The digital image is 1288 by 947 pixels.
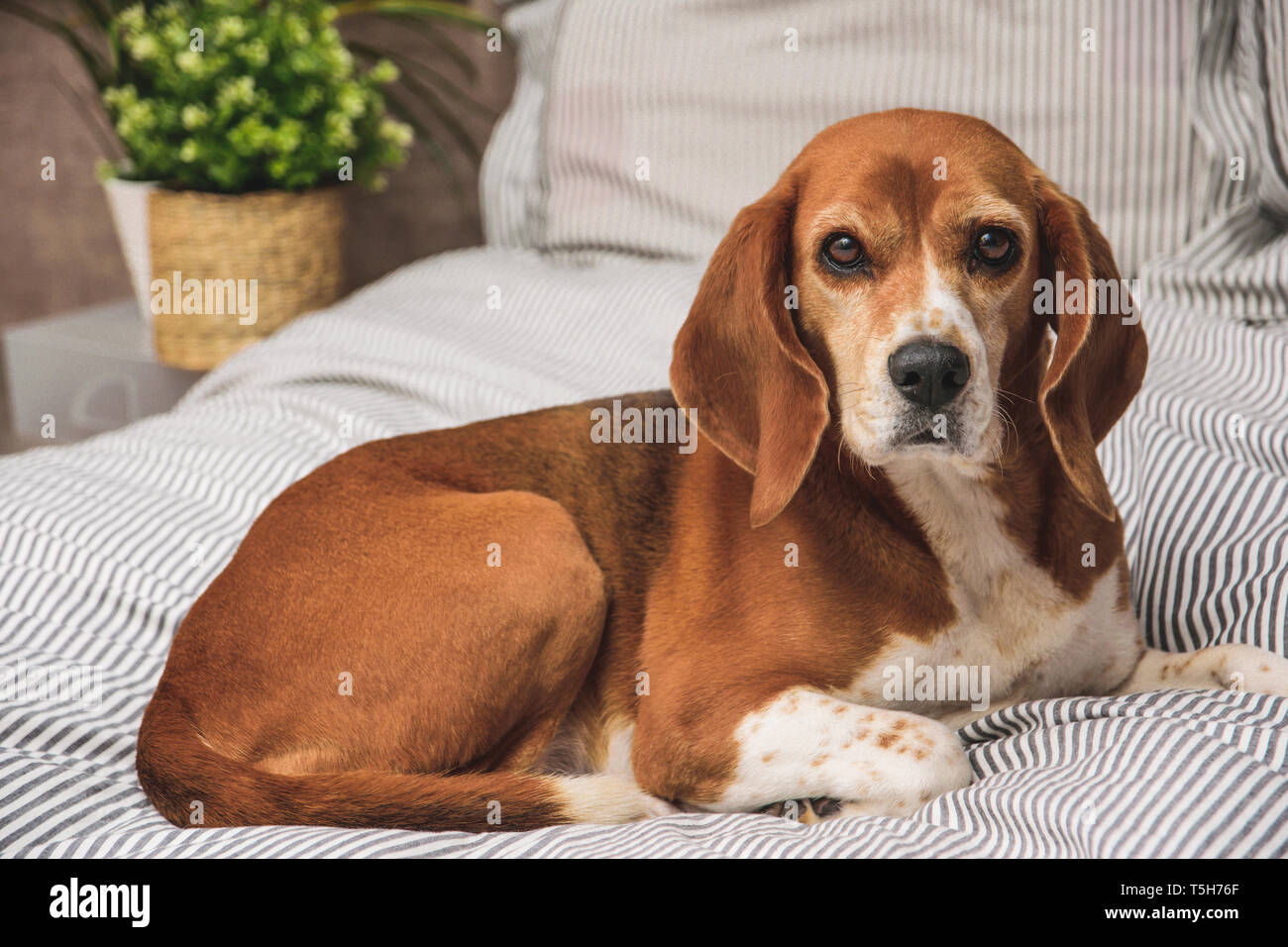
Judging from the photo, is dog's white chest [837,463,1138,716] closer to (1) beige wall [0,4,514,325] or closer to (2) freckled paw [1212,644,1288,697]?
(2) freckled paw [1212,644,1288,697]

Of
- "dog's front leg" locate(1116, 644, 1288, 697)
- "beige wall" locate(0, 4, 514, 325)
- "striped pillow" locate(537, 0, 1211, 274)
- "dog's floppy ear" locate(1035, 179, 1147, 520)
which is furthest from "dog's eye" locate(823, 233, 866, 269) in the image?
"beige wall" locate(0, 4, 514, 325)

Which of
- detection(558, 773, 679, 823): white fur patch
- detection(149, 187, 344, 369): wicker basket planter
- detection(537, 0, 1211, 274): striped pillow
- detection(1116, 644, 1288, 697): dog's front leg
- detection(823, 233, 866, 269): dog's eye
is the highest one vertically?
detection(537, 0, 1211, 274): striped pillow

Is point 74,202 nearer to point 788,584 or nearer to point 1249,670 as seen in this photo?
point 788,584

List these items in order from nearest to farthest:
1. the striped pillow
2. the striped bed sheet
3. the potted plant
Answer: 1. the striped bed sheet
2. the striped pillow
3. the potted plant

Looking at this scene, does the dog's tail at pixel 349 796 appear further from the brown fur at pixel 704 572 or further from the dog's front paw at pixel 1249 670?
the dog's front paw at pixel 1249 670

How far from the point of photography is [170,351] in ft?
11.6

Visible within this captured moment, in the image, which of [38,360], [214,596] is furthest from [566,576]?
[38,360]

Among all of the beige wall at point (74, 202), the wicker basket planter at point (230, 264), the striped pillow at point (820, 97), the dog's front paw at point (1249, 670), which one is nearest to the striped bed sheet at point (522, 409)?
the dog's front paw at point (1249, 670)

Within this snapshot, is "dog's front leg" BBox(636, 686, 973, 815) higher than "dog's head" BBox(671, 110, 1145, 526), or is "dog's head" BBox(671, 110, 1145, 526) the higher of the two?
"dog's head" BBox(671, 110, 1145, 526)

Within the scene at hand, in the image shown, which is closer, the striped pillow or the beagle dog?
the beagle dog

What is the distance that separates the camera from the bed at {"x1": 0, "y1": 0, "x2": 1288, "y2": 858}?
129 centimetres

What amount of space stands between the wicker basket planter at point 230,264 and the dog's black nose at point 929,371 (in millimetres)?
2469

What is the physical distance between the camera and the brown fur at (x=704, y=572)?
1.50m

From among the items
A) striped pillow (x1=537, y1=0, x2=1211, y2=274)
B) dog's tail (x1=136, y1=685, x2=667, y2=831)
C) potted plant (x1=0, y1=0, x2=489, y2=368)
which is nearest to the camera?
dog's tail (x1=136, y1=685, x2=667, y2=831)
